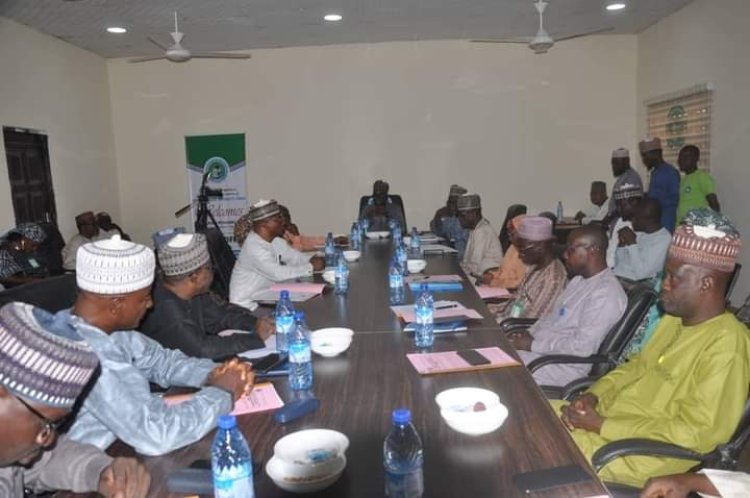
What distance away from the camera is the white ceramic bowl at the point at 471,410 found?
144cm

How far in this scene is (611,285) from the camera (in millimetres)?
2508

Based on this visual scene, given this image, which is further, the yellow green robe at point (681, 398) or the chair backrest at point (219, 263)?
the chair backrest at point (219, 263)

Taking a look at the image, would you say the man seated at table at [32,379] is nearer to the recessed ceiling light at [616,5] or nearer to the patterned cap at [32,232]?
the patterned cap at [32,232]

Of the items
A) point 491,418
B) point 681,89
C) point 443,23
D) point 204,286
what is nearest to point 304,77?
point 443,23

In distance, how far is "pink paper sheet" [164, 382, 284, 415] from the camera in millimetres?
1657

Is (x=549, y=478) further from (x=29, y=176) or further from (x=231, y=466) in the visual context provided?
(x=29, y=176)

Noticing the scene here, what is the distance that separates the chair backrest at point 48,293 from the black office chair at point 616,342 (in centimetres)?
186

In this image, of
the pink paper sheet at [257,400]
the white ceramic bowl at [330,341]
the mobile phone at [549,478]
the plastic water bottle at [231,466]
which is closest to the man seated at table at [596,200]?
the white ceramic bowl at [330,341]

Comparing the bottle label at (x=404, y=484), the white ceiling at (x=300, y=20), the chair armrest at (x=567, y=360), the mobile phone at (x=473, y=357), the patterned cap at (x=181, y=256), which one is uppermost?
the white ceiling at (x=300, y=20)

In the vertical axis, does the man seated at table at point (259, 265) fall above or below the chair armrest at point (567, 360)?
above

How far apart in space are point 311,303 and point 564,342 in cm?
124

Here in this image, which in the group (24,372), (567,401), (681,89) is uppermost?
(681,89)

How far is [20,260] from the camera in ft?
14.8

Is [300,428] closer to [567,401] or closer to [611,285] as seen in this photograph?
[567,401]
